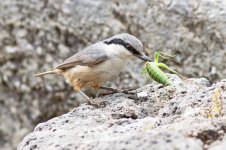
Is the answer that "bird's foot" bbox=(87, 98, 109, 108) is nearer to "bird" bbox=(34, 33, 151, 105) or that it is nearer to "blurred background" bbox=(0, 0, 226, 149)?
"bird" bbox=(34, 33, 151, 105)

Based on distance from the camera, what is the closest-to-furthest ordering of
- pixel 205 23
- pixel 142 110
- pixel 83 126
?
pixel 83 126 → pixel 142 110 → pixel 205 23

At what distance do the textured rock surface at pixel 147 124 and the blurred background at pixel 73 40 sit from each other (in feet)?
7.45

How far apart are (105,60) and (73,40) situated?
7.21 ft

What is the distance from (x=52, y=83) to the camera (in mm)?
7496

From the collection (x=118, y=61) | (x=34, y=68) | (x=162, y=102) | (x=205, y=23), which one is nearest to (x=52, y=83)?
(x=34, y=68)

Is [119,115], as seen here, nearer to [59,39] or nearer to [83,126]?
[83,126]

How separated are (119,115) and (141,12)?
330 cm

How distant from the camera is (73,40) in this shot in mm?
7305

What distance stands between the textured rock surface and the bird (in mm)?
573

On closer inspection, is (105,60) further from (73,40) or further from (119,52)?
(73,40)

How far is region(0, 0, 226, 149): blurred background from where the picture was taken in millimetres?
6730

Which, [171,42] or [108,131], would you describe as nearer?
[108,131]

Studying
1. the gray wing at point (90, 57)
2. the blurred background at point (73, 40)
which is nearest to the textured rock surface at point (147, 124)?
the gray wing at point (90, 57)

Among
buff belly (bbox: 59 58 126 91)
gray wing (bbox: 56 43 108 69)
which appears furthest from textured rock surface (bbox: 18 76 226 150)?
gray wing (bbox: 56 43 108 69)
